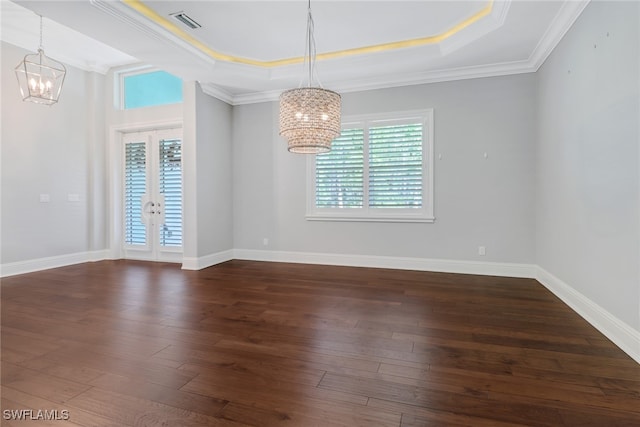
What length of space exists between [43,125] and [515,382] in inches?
272

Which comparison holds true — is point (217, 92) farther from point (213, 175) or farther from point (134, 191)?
point (134, 191)

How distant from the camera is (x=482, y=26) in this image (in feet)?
11.8

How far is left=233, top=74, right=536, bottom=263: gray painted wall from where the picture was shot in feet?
14.6

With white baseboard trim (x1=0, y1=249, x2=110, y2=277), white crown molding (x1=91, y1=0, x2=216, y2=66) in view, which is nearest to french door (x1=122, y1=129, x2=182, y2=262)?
white baseboard trim (x1=0, y1=249, x2=110, y2=277)

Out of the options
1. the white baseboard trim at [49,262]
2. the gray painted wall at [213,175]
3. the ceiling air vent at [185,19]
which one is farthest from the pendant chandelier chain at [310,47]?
the white baseboard trim at [49,262]

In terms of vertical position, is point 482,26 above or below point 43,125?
above

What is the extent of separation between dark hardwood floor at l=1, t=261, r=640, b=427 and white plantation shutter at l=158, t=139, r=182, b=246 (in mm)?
1873

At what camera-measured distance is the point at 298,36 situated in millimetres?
4039

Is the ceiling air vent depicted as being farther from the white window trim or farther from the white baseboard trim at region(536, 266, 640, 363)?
the white baseboard trim at region(536, 266, 640, 363)

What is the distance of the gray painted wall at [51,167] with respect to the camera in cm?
468

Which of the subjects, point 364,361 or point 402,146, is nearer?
point 364,361

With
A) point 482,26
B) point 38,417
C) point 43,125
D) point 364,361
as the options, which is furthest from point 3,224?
point 482,26

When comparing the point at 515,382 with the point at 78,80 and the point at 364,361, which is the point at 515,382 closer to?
the point at 364,361

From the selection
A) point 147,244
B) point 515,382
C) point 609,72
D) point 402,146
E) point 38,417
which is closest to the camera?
point 38,417
